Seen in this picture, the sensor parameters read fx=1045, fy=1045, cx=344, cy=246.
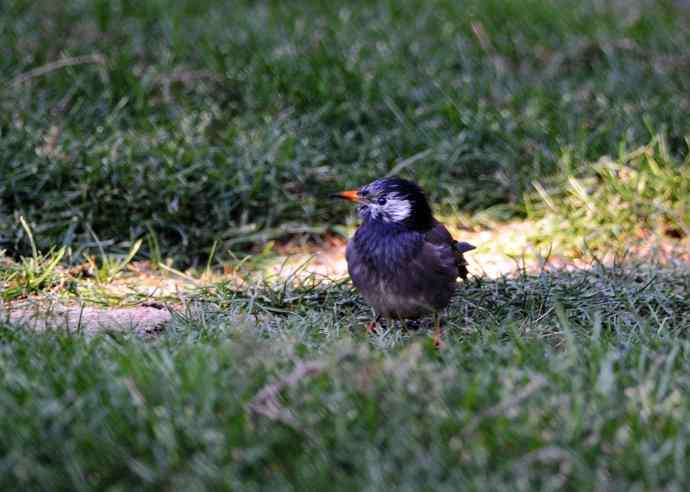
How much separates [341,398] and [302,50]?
15.2 ft

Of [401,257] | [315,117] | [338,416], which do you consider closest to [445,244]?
[401,257]

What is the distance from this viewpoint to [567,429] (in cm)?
286

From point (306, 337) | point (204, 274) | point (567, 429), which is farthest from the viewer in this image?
point (204, 274)

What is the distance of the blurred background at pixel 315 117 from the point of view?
580 cm

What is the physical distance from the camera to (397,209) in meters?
4.66

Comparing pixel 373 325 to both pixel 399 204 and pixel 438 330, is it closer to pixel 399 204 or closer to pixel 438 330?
pixel 438 330

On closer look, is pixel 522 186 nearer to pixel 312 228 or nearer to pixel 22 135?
pixel 312 228

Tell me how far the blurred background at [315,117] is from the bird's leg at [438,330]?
1468 millimetres

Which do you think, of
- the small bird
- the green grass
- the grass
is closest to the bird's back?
the small bird

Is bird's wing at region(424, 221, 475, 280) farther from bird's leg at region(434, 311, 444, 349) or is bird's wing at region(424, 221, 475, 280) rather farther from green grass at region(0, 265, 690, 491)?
green grass at region(0, 265, 690, 491)

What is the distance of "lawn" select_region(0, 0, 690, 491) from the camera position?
2.81 m

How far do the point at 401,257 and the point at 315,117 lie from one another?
233 cm

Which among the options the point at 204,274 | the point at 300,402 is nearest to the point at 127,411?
the point at 300,402

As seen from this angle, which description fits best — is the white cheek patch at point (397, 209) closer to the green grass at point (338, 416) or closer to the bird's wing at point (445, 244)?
the bird's wing at point (445, 244)
